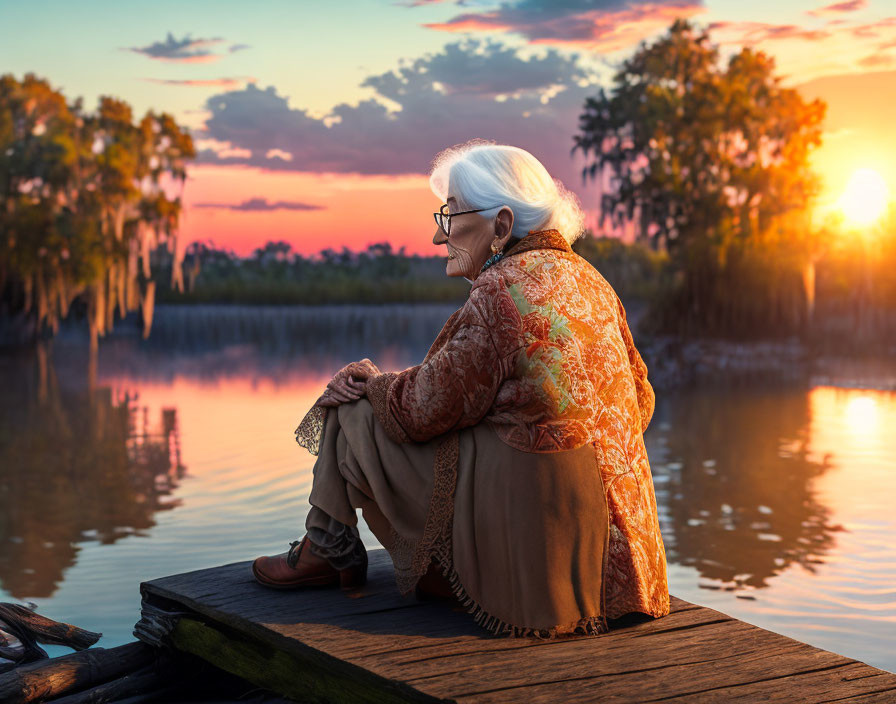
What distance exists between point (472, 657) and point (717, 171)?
75.7 feet

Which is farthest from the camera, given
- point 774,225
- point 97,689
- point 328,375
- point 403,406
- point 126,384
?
point 774,225

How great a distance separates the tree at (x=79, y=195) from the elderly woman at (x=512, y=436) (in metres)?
24.5

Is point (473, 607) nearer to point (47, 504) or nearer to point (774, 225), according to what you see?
point (47, 504)

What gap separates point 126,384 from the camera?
19.4 m

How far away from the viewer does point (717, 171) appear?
2439 centimetres

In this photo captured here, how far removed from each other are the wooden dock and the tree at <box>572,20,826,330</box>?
2148 cm

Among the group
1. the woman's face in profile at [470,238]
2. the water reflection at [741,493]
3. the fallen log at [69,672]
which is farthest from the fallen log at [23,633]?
the water reflection at [741,493]

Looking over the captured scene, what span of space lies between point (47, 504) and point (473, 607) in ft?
22.1

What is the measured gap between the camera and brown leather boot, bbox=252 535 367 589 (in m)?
3.11

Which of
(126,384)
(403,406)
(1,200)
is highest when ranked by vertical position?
(1,200)

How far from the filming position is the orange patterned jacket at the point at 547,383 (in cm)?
264

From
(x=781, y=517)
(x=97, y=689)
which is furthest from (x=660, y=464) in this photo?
(x=97, y=689)

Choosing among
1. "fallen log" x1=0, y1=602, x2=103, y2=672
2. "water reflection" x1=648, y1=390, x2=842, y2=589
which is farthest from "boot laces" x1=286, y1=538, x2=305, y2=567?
"water reflection" x1=648, y1=390, x2=842, y2=589

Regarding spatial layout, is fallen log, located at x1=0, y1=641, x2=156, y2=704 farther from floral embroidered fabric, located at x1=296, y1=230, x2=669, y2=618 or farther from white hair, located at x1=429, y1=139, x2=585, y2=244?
white hair, located at x1=429, y1=139, x2=585, y2=244
